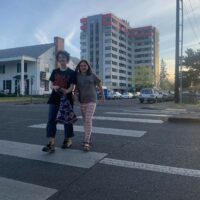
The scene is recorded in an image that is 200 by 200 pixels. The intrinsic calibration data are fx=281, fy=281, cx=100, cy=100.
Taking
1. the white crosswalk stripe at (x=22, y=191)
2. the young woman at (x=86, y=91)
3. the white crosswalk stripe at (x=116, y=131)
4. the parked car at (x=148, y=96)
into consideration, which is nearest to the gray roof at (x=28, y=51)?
the parked car at (x=148, y=96)

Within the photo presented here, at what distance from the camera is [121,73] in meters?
118

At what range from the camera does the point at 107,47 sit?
366 ft

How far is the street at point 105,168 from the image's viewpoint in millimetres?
3256

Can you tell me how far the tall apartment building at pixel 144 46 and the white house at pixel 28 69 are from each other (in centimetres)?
8363

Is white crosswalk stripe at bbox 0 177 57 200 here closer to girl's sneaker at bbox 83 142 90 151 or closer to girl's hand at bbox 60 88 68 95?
girl's sneaker at bbox 83 142 90 151

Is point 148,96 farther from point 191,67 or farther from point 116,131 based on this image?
point 116,131

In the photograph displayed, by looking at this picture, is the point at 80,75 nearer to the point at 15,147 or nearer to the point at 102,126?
the point at 15,147

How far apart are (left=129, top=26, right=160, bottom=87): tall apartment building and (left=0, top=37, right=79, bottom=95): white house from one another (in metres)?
83.6

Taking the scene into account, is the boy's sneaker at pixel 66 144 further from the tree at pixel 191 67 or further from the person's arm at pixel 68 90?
the tree at pixel 191 67

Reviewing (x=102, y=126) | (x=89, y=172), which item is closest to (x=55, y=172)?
(x=89, y=172)

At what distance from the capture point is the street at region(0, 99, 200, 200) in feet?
10.7

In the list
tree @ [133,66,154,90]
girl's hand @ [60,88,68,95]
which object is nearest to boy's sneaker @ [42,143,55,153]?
girl's hand @ [60,88,68,95]

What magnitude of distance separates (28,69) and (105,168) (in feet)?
148

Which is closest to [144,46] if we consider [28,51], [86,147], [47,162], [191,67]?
[28,51]
